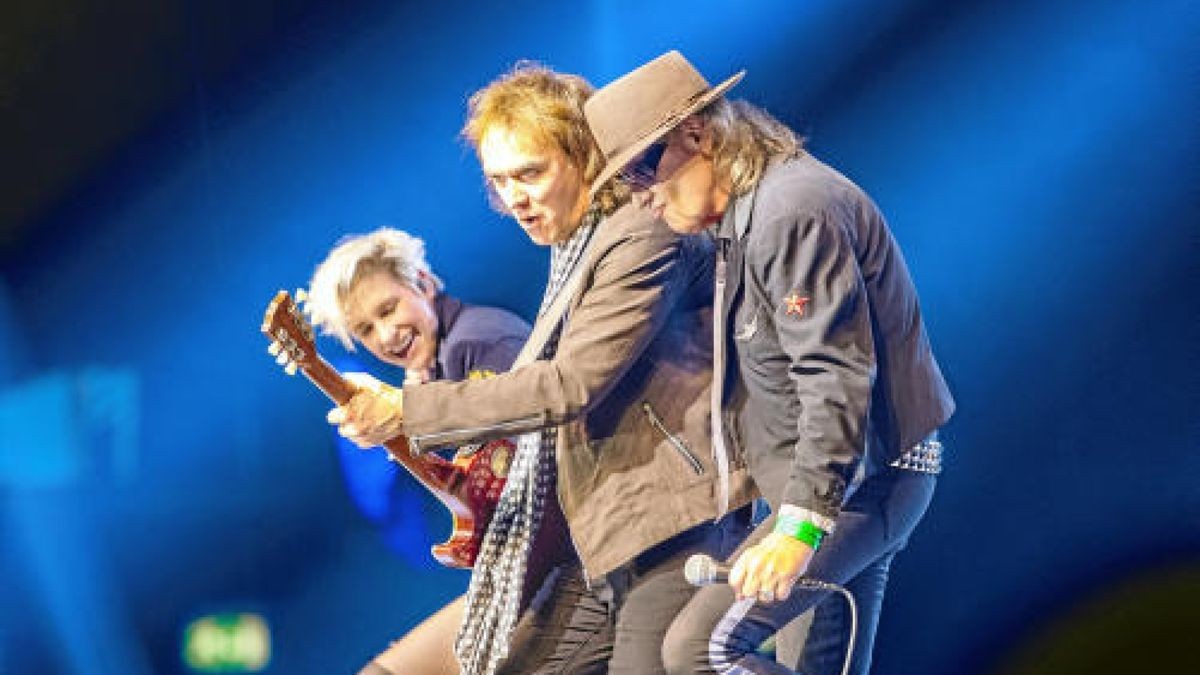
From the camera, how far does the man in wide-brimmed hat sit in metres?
2.57

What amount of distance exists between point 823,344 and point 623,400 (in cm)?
52

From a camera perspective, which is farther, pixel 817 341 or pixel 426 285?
pixel 426 285

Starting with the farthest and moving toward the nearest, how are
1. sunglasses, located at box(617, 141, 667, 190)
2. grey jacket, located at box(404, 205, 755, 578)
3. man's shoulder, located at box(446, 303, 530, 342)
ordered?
man's shoulder, located at box(446, 303, 530, 342) → grey jacket, located at box(404, 205, 755, 578) → sunglasses, located at box(617, 141, 667, 190)

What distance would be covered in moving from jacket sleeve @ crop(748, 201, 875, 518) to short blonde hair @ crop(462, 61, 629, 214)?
1.74 ft

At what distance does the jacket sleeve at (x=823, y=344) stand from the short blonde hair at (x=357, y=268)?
58.4 inches

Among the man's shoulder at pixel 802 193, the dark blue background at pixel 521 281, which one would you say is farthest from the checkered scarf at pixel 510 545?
the dark blue background at pixel 521 281

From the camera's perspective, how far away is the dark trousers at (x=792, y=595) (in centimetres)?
267

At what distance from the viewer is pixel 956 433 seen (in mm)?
3928

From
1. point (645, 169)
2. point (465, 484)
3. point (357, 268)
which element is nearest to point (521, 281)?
point (357, 268)

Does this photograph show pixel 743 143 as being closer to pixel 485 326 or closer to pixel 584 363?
pixel 584 363

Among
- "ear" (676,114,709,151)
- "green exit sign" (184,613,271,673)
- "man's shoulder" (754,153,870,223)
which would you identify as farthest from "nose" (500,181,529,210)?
"green exit sign" (184,613,271,673)

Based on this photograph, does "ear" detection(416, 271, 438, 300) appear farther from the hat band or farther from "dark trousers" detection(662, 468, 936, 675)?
"dark trousers" detection(662, 468, 936, 675)

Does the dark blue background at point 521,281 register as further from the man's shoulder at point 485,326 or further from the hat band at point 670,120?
the hat band at point 670,120

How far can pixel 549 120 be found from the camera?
3.04 metres
